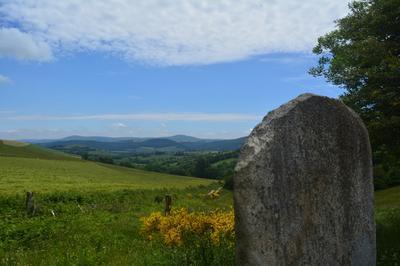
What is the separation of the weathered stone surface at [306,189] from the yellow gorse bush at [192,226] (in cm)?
365

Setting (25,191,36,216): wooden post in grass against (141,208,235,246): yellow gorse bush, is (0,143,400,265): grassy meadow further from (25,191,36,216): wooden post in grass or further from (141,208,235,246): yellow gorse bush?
(141,208,235,246): yellow gorse bush

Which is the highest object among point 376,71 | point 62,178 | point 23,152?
point 376,71

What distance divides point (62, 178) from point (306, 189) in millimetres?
57826

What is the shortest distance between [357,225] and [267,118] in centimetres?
257

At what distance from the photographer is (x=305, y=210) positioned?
301 inches

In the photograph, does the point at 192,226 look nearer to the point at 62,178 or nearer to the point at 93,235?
the point at 93,235

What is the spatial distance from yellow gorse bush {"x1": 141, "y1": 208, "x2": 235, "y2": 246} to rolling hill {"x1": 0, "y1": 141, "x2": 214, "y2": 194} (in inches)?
978

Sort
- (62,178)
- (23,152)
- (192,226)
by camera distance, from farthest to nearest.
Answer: (23,152) < (62,178) < (192,226)

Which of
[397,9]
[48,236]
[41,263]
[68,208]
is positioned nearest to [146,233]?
[48,236]

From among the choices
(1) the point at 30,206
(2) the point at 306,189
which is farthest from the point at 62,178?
(2) the point at 306,189

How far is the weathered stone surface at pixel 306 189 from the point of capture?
703 cm

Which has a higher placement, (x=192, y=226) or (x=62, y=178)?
(x=192, y=226)

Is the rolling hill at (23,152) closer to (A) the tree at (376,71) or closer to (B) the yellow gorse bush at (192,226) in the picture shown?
(B) the yellow gorse bush at (192,226)

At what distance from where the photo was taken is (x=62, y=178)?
62031 mm
